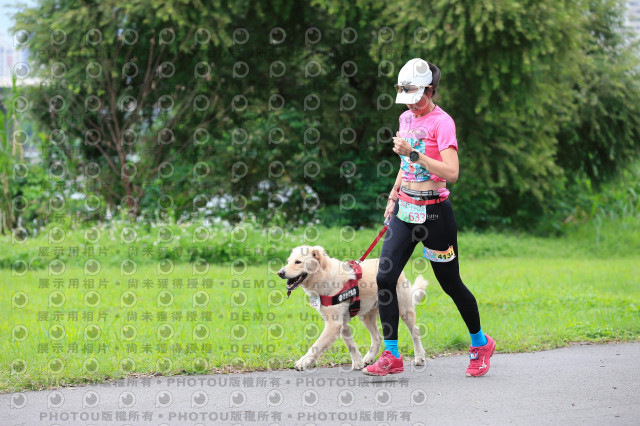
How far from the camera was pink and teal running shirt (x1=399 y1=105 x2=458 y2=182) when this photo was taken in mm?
5562

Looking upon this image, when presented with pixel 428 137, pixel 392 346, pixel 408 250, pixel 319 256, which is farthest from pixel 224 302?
pixel 428 137

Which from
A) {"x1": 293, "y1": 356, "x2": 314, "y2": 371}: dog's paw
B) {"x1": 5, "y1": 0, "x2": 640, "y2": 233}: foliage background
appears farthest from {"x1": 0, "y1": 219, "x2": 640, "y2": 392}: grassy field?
{"x1": 5, "y1": 0, "x2": 640, "y2": 233}: foliage background

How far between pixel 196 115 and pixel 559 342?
1152 centimetres

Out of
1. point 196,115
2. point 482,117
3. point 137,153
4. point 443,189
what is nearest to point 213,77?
point 196,115

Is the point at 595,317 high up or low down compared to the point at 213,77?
down

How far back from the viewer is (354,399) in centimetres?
535

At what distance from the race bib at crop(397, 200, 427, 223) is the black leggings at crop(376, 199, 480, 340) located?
1.6 inches

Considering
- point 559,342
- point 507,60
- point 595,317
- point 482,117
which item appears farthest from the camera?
point 482,117

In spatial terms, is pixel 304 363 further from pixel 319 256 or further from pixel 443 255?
pixel 443 255

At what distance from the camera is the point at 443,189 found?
577 centimetres

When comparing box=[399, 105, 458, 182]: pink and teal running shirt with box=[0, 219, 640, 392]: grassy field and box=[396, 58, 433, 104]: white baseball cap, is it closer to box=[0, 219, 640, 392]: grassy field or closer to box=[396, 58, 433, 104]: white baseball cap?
box=[396, 58, 433, 104]: white baseball cap

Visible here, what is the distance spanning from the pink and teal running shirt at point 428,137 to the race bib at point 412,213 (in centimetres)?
18

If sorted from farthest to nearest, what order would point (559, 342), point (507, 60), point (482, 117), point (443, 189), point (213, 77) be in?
point (213, 77)
point (482, 117)
point (507, 60)
point (559, 342)
point (443, 189)

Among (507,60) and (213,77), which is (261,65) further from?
(507,60)
